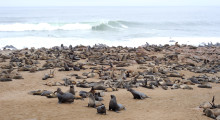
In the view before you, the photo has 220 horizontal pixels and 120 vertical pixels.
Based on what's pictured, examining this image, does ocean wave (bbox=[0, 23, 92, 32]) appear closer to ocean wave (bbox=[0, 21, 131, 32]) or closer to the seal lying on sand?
ocean wave (bbox=[0, 21, 131, 32])

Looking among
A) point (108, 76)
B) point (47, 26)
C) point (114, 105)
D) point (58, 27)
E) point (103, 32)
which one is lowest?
point (114, 105)

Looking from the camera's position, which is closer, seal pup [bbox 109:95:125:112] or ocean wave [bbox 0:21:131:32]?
seal pup [bbox 109:95:125:112]

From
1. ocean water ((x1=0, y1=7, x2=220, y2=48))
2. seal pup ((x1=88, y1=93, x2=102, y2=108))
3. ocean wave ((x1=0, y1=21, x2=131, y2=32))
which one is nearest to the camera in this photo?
seal pup ((x1=88, y1=93, x2=102, y2=108))

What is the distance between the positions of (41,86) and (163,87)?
3.89 metres

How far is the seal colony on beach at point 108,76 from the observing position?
792 centimetres

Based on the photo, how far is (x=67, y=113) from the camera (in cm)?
657

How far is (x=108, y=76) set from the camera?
1092cm

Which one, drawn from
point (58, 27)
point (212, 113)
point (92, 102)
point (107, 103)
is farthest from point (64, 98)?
point (58, 27)

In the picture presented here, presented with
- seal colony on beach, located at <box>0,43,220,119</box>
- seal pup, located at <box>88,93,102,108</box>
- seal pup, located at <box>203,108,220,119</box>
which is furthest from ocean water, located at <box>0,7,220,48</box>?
seal pup, located at <box>203,108,220,119</box>

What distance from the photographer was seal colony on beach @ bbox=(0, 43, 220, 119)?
7.92m

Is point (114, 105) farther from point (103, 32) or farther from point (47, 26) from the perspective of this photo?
point (47, 26)

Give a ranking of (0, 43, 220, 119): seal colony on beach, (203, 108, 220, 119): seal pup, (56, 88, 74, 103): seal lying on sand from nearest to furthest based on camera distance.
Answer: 1. (203, 108, 220, 119): seal pup
2. (56, 88, 74, 103): seal lying on sand
3. (0, 43, 220, 119): seal colony on beach

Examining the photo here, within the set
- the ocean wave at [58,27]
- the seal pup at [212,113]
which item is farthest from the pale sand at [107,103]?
the ocean wave at [58,27]

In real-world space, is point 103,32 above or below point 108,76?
above
